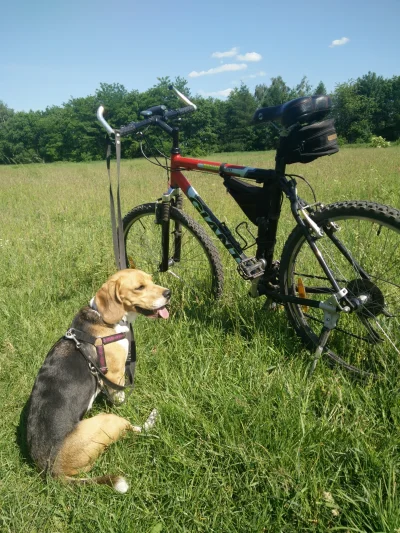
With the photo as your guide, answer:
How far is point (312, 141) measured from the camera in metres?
2.10

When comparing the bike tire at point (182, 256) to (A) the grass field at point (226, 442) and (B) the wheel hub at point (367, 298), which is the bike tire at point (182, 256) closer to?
(A) the grass field at point (226, 442)

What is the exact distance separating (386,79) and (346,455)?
282ft

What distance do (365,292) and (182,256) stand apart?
2012 mm

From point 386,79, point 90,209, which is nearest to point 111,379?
point 90,209

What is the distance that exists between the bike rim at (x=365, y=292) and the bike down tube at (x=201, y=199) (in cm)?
55

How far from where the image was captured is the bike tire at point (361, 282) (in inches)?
80.7

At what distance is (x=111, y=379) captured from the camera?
241 cm

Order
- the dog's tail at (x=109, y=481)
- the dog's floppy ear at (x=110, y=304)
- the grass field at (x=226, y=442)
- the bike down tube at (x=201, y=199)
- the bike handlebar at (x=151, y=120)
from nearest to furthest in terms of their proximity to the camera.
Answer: the grass field at (x=226, y=442), the dog's tail at (x=109, y=481), the dog's floppy ear at (x=110, y=304), the bike handlebar at (x=151, y=120), the bike down tube at (x=201, y=199)

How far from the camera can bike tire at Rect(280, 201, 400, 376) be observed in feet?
6.73

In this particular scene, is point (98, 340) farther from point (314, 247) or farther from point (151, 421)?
point (314, 247)

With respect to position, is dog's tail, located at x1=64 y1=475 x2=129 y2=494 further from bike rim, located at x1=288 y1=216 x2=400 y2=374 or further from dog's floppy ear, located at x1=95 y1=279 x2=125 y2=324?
bike rim, located at x1=288 y1=216 x2=400 y2=374

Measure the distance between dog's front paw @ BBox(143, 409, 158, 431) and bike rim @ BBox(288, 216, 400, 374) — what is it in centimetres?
118

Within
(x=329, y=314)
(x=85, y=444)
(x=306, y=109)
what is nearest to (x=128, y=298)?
(x=85, y=444)

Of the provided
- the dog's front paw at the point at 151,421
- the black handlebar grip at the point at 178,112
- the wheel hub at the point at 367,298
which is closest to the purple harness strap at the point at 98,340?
the dog's front paw at the point at 151,421
